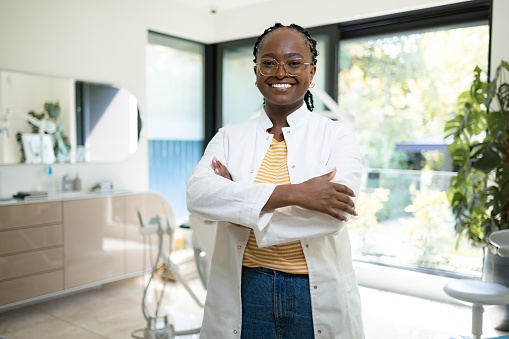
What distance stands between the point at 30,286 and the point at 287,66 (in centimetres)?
287

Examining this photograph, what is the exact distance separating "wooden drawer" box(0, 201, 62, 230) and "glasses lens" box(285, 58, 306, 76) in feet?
8.76

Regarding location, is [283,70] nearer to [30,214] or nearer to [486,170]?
[486,170]

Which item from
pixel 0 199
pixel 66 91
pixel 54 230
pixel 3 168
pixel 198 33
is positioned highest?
pixel 198 33

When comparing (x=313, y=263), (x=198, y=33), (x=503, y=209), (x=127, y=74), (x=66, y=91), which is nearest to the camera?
(x=313, y=263)

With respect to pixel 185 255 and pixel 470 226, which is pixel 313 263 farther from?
pixel 185 255

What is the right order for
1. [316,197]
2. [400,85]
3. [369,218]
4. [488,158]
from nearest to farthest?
1. [316,197]
2. [488,158]
3. [369,218]
4. [400,85]

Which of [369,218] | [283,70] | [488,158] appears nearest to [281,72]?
[283,70]

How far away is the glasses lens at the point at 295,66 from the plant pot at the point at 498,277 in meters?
2.55

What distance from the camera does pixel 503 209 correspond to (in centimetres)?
304

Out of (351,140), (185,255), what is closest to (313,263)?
(351,140)

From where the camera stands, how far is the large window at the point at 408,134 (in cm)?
409

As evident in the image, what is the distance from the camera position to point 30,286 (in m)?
3.22

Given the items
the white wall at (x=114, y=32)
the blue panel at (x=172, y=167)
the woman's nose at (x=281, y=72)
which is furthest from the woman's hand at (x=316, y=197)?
the blue panel at (x=172, y=167)

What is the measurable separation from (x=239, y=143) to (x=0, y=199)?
2.77m
